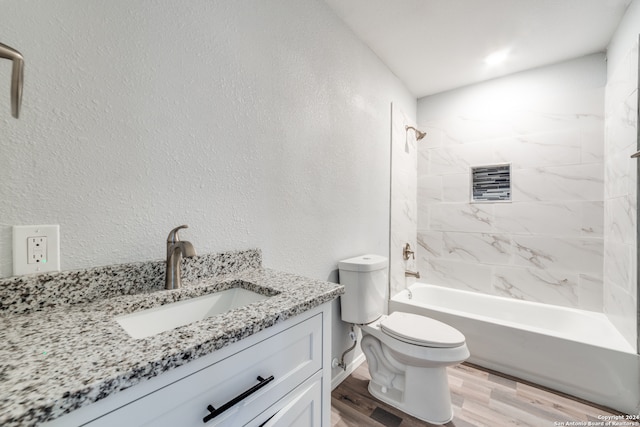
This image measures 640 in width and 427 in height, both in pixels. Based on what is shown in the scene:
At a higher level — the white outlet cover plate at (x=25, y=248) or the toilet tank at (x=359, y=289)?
the white outlet cover plate at (x=25, y=248)

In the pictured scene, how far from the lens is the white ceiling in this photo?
1682mm

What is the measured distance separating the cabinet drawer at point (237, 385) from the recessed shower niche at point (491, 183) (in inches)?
92.2

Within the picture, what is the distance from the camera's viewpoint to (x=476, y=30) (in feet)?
6.23

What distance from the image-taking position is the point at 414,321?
1.72 metres

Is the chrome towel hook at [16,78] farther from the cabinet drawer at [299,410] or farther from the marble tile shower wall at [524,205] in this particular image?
the marble tile shower wall at [524,205]

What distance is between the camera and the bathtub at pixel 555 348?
1.60 m

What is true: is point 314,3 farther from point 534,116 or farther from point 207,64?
point 534,116

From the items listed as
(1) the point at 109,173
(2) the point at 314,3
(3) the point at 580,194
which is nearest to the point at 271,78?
(2) the point at 314,3

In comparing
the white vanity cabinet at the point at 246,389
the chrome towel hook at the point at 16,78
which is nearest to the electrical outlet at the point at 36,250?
the chrome towel hook at the point at 16,78

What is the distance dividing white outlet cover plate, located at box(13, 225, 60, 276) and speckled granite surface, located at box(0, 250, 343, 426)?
3 cm

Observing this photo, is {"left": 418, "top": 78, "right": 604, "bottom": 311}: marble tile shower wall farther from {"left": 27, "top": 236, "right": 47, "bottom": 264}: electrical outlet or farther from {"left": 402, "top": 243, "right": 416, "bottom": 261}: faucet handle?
{"left": 27, "top": 236, "right": 47, "bottom": 264}: electrical outlet

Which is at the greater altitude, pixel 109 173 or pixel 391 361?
pixel 109 173

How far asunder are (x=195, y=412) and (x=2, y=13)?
3.43ft

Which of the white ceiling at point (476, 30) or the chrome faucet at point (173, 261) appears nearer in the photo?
the chrome faucet at point (173, 261)
